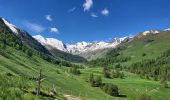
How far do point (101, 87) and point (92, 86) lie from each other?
5.41m

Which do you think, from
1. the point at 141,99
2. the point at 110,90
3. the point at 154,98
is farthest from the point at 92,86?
the point at 141,99

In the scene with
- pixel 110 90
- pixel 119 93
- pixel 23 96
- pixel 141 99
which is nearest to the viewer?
pixel 23 96

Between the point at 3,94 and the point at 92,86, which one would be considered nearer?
the point at 3,94

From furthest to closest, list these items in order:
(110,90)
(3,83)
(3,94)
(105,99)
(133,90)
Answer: (133,90)
(110,90)
(105,99)
(3,83)
(3,94)

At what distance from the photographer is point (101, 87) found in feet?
589

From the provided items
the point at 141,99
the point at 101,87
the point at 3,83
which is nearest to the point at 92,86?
the point at 101,87

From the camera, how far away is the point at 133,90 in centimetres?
19600

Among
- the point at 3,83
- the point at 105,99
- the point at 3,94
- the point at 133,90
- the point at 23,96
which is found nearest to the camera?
the point at 3,94

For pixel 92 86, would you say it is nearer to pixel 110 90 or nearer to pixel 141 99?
pixel 110 90

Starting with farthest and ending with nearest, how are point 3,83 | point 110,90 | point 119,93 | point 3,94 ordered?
point 119,93, point 110,90, point 3,83, point 3,94

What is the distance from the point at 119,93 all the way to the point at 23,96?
497 feet

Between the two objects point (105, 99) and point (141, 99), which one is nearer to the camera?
point (105, 99)

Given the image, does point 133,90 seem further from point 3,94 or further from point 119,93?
point 3,94

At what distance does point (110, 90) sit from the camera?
543ft
